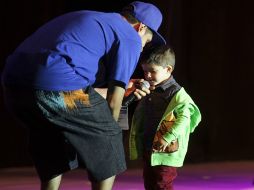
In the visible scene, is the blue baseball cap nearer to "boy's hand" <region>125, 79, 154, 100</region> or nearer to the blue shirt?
the blue shirt

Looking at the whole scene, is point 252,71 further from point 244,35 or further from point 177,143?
point 177,143

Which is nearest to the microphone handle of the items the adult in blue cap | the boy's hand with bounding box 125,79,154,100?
the boy's hand with bounding box 125,79,154,100

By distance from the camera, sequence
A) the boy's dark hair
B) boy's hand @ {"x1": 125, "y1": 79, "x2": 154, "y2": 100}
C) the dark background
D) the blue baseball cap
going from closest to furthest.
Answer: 1. the blue baseball cap
2. boy's hand @ {"x1": 125, "y1": 79, "x2": 154, "y2": 100}
3. the boy's dark hair
4. the dark background

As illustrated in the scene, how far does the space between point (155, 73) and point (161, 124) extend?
0.30 m

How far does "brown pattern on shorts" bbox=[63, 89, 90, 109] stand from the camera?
2.81 m

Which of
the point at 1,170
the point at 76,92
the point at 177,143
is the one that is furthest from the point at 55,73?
the point at 1,170

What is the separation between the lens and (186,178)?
17.3 feet

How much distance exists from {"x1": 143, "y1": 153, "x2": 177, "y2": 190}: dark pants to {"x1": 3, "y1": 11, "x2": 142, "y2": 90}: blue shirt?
838mm

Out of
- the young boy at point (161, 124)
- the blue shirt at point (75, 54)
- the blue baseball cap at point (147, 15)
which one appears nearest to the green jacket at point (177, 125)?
the young boy at point (161, 124)

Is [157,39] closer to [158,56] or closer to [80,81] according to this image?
[158,56]

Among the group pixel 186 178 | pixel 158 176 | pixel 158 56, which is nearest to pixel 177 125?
pixel 158 176

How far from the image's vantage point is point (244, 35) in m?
6.36

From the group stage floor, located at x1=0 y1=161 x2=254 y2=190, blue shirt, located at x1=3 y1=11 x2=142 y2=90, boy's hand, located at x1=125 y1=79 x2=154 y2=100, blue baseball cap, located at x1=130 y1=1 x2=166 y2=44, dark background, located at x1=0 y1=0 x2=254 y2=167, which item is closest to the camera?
blue shirt, located at x1=3 y1=11 x2=142 y2=90

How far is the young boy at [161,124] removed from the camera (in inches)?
138
